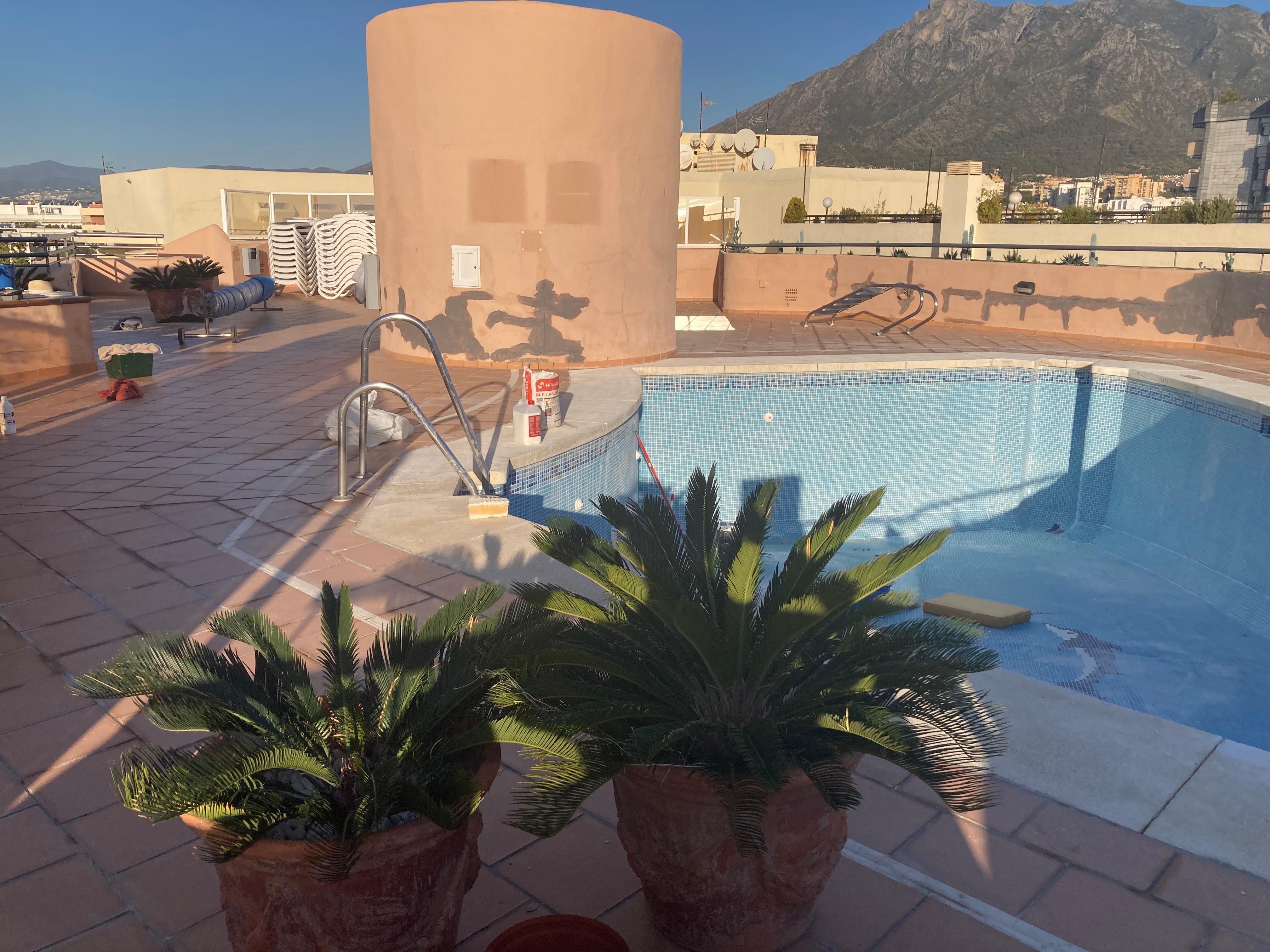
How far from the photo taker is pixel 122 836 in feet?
7.86

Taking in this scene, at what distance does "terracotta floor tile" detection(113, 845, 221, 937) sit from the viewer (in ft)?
6.94

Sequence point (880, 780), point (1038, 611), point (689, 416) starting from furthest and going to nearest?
1. point (689, 416)
2. point (1038, 611)
3. point (880, 780)

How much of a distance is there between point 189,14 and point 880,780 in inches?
3499

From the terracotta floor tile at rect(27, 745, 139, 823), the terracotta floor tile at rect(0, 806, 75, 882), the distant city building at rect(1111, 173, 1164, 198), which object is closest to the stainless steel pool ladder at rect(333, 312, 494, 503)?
the terracotta floor tile at rect(27, 745, 139, 823)

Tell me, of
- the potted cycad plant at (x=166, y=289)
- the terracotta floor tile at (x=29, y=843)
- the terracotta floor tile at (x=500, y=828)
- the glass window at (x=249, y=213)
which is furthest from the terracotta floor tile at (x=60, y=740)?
the glass window at (x=249, y=213)

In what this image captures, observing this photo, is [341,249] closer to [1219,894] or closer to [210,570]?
[210,570]

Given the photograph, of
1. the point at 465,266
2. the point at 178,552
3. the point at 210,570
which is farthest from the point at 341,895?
the point at 465,266

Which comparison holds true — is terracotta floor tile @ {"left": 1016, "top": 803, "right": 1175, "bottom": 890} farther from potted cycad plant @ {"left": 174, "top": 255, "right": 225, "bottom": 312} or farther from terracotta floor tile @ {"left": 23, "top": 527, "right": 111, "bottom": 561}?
potted cycad plant @ {"left": 174, "top": 255, "right": 225, "bottom": 312}

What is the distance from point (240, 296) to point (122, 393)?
198 inches

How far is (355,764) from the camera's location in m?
1.80

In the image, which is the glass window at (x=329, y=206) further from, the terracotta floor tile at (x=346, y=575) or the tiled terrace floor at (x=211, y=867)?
the terracotta floor tile at (x=346, y=575)

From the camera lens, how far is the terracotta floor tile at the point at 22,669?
10.3 feet

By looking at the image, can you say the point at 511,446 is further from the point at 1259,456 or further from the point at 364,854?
the point at 1259,456

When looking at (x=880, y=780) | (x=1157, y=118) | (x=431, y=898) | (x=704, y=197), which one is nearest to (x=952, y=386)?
(x=880, y=780)
